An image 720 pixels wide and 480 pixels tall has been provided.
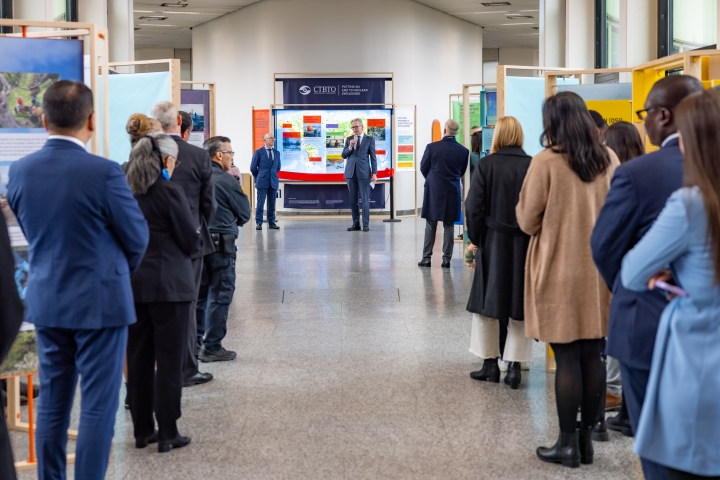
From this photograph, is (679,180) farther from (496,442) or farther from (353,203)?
(353,203)

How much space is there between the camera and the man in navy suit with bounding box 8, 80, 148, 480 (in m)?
2.95

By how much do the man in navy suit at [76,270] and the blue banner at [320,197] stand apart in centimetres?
1486

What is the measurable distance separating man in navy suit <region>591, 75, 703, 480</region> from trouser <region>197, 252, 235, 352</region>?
3.50m

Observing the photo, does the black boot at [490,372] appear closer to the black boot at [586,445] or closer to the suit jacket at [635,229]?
the black boot at [586,445]

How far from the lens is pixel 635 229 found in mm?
2641

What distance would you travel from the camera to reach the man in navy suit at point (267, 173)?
15.6 metres

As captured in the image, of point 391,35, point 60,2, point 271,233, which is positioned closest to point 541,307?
point 60,2

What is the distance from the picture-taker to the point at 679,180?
2.58 m

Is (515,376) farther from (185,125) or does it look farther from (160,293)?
(185,125)

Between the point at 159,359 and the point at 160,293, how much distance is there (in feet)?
1.05

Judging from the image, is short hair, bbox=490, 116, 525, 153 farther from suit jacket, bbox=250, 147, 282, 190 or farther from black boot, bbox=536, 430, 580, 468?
suit jacket, bbox=250, 147, 282, 190

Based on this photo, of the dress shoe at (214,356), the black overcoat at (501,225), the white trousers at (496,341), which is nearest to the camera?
the black overcoat at (501,225)

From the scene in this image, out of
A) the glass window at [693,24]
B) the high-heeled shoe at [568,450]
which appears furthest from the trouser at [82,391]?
the glass window at [693,24]

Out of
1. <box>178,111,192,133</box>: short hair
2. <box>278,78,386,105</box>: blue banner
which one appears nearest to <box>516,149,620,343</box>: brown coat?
<box>178,111,192,133</box>: short hair
